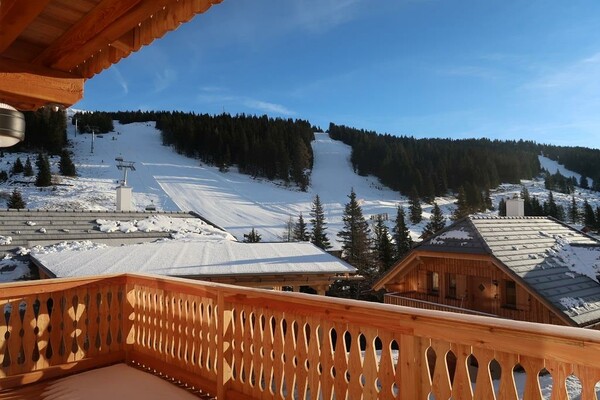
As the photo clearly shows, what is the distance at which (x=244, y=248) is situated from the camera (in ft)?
31.4

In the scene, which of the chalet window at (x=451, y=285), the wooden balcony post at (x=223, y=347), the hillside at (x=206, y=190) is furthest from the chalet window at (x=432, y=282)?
the hillside at (x=206, y=190)

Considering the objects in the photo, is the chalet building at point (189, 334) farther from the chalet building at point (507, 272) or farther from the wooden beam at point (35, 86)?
the chalet building at point (507, 272)

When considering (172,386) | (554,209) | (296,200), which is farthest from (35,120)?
(554,209)

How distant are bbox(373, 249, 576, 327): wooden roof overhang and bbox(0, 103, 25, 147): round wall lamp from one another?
11.4 m

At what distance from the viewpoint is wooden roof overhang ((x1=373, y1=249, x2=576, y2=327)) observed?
9977 mm

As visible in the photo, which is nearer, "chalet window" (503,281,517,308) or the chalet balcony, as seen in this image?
"chalet window" (503,281,517,308)

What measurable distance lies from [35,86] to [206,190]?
37.6 meters

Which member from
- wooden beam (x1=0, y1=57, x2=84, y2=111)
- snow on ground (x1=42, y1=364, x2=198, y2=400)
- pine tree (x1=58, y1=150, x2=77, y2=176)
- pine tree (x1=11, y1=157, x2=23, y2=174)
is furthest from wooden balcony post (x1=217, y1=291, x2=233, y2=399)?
pine tree (x1=11, y1=157, x2=23, y2=174)

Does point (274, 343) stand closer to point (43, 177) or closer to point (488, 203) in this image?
point (43, 177)

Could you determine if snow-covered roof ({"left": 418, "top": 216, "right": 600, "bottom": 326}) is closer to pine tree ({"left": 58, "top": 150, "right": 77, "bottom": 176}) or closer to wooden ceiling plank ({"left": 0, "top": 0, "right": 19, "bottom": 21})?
wooden ceiling plank ({"left": 0, "top": 0, "right": 19, "bottom": 21})

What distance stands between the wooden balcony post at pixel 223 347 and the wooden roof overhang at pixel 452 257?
9711 mm

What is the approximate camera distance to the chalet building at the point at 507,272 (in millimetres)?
10594

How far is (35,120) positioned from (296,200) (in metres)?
28.4

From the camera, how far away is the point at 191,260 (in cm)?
820
